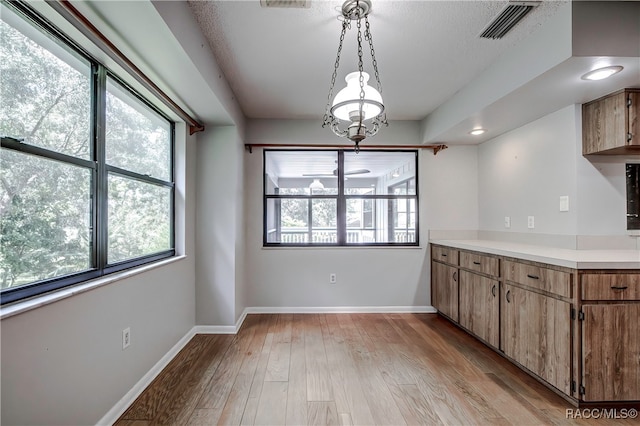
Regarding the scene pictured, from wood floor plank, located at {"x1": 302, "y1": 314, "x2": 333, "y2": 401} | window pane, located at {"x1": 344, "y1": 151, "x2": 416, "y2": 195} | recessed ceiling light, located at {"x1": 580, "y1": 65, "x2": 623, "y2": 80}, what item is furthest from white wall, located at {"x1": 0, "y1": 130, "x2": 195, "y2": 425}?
recessed ceiling light, located at {"x1": 580, "y1": 65, "x2": 623, "y2": 80}

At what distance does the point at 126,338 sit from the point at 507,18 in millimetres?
3191

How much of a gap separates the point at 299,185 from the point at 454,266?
2.11m

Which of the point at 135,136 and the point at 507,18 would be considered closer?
A: the point at 507,18

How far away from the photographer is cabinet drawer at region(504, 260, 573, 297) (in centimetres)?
199

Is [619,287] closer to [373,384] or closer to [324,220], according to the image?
[373,384]

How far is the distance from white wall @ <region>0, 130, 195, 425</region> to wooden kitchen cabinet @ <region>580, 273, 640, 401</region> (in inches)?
114

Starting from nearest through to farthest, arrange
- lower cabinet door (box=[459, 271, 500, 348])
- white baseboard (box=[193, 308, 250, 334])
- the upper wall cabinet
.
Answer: the upper wall cabinet, lower cabinet door (box=[459, 271, 500, 348]), white baseboard (box=[193, 308, 250, 334])

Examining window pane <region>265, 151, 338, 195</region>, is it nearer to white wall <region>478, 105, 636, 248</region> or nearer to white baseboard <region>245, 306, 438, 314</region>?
white baseboard <region>245, 306, 438, 314</region>

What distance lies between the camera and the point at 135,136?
2283 millimetres

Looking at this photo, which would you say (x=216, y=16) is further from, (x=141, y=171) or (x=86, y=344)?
(x=86, y=344)

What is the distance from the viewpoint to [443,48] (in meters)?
2.30

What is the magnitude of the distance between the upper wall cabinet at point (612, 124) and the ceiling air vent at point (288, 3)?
2.41 metres

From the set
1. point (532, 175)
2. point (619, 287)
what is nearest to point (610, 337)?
point (619, 287)

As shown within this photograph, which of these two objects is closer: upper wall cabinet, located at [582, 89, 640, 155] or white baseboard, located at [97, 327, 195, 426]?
white baseboard, located at [97, 327, 195, 426]
